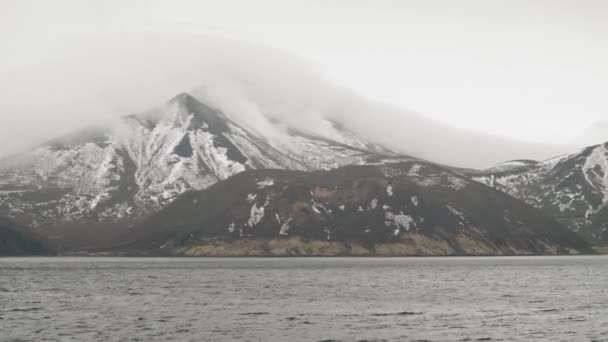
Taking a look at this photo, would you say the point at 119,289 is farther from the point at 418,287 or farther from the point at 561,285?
the point at 561,285

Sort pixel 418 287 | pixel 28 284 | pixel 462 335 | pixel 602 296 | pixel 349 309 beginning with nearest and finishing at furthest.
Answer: pixel 462 335 → pixel 349 309 → pixel 602 296 → pixel 418 287 → pixel 28 284

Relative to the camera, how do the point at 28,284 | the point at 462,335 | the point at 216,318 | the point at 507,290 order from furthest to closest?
the point at 28,284
the point at 507,290
the point at 216,318
the point at 462,335

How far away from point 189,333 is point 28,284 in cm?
11838

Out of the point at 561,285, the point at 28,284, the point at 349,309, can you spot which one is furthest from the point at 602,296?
the point at 28,284

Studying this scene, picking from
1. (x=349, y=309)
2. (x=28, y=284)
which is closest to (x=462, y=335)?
(x=349, y=309)

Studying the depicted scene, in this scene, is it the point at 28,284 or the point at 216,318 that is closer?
the point at 216,318

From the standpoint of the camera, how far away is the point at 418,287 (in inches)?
6826

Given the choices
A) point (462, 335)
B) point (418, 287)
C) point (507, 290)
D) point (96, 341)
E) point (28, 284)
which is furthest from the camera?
point (28, 284)

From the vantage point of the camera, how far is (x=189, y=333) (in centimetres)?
8825

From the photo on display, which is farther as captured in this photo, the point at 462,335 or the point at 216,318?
the point at 216,318

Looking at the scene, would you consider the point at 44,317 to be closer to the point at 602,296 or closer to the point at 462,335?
the point at 462,335

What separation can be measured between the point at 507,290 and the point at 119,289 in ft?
303

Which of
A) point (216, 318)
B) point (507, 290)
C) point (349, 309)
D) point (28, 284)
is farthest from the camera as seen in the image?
point (28, 284)

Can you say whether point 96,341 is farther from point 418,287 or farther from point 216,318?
point 418,287
